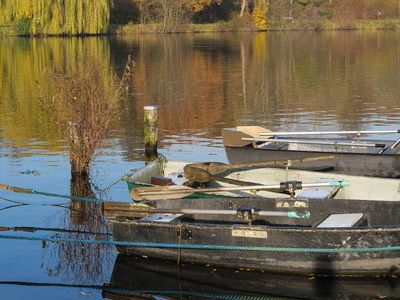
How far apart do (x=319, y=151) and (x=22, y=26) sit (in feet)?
185

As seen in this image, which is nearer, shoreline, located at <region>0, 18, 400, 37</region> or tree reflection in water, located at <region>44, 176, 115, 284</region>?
tree reflection in water, located at <region>44, 176, 115, 284</region>

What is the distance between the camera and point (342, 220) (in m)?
8.00

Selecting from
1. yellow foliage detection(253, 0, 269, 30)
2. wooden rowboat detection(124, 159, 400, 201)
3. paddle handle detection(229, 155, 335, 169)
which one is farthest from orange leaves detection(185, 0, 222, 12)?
paddle handle detection(229, 155, 335, 169)

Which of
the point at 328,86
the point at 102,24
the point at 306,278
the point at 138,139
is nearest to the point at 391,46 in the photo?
the point at 328,86

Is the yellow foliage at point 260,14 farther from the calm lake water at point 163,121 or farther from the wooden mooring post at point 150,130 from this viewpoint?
the wooden mooring post at point 150,130

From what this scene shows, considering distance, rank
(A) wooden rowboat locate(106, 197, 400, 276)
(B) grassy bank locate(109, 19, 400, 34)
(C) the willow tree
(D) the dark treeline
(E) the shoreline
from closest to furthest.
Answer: (A) wooden rowboat locate(106, 197, 400, 276), (C) the willow tree, (D) the dark treeline, (E) the shoreline, (B) grassy bank locate(109, 19, 400, 34)

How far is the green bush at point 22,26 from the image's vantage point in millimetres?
62031

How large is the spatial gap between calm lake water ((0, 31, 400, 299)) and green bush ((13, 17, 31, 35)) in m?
18.4

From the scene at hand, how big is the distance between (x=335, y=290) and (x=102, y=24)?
5401 cm

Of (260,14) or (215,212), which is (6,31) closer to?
(260,14)

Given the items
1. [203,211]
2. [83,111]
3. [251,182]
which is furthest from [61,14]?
[203,211]

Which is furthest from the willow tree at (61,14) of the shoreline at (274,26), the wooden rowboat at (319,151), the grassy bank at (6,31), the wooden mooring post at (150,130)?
the wooden rowboat at (319,151)

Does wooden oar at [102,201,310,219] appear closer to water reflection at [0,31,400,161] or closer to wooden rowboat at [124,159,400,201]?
wooden rowboat at [124,159,400,201]

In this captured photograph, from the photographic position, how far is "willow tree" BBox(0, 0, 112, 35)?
175 feet
